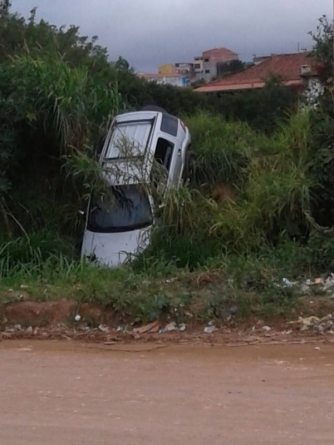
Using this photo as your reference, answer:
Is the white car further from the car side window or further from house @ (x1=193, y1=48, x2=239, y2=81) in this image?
house @ (x1=193, y1=48, x2=239, y2=81)

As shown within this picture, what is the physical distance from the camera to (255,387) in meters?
6.47

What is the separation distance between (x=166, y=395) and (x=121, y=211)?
657 cm

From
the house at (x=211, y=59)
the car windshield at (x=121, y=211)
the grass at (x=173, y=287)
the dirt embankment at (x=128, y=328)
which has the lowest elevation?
the dirt embankment at (x=128, y=328)

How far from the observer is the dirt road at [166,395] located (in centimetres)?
522

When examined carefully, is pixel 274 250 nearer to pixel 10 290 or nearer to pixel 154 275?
pixel 154 275

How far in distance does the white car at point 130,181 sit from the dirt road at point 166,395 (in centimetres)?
372

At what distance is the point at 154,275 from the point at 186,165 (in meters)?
3.98

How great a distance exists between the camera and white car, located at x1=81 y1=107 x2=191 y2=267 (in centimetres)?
1215

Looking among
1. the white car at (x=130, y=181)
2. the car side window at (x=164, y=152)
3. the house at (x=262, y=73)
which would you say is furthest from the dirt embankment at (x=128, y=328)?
the house at (x=262, y=73)

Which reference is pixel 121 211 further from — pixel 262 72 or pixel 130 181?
pixel 262 72

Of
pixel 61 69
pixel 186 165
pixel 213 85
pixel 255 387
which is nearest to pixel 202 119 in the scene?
pixel 186 165

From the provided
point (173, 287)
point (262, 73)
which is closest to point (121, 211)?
point (173, 287)

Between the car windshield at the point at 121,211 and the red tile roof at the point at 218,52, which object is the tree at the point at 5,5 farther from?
the red tile roof at the point at 218,52

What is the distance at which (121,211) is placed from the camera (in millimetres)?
12602
